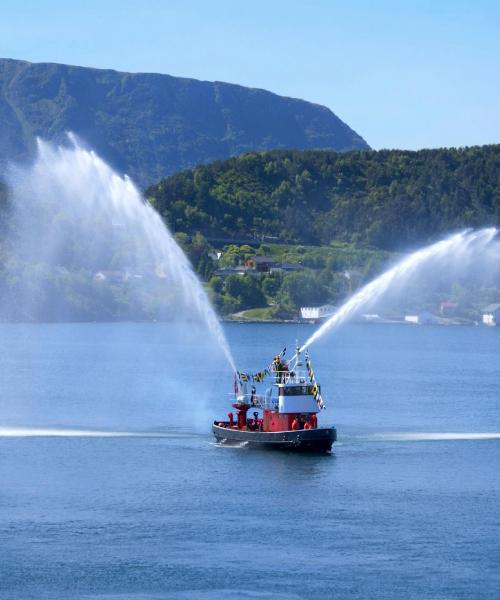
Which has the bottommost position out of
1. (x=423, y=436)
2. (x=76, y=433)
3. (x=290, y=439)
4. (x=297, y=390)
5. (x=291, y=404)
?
(x=76, y=433)

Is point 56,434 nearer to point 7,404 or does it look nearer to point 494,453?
point 7,404

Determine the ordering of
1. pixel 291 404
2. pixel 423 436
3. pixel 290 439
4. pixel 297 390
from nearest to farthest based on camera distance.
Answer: pixel 290 439
pixel 291 404
pixel 297 390
pixel 423 436

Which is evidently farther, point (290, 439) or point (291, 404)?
point (291, 404)

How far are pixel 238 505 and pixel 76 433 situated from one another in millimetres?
25484

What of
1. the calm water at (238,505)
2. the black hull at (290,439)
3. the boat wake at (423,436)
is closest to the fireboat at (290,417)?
the black hull at (290,439)

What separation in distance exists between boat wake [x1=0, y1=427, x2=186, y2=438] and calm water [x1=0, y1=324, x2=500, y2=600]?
189 millimetres

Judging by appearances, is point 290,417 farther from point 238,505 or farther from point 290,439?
point 238,505

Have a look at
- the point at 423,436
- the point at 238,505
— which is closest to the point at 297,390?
the point at 423,436

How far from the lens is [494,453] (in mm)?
73875

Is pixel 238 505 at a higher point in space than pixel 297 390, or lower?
lower

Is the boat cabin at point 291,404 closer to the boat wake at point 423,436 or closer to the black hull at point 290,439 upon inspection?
the black hull at point 290,439

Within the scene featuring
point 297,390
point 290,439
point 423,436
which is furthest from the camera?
point 423,436

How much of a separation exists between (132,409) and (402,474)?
3625cm

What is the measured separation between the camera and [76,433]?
81.9 metres
